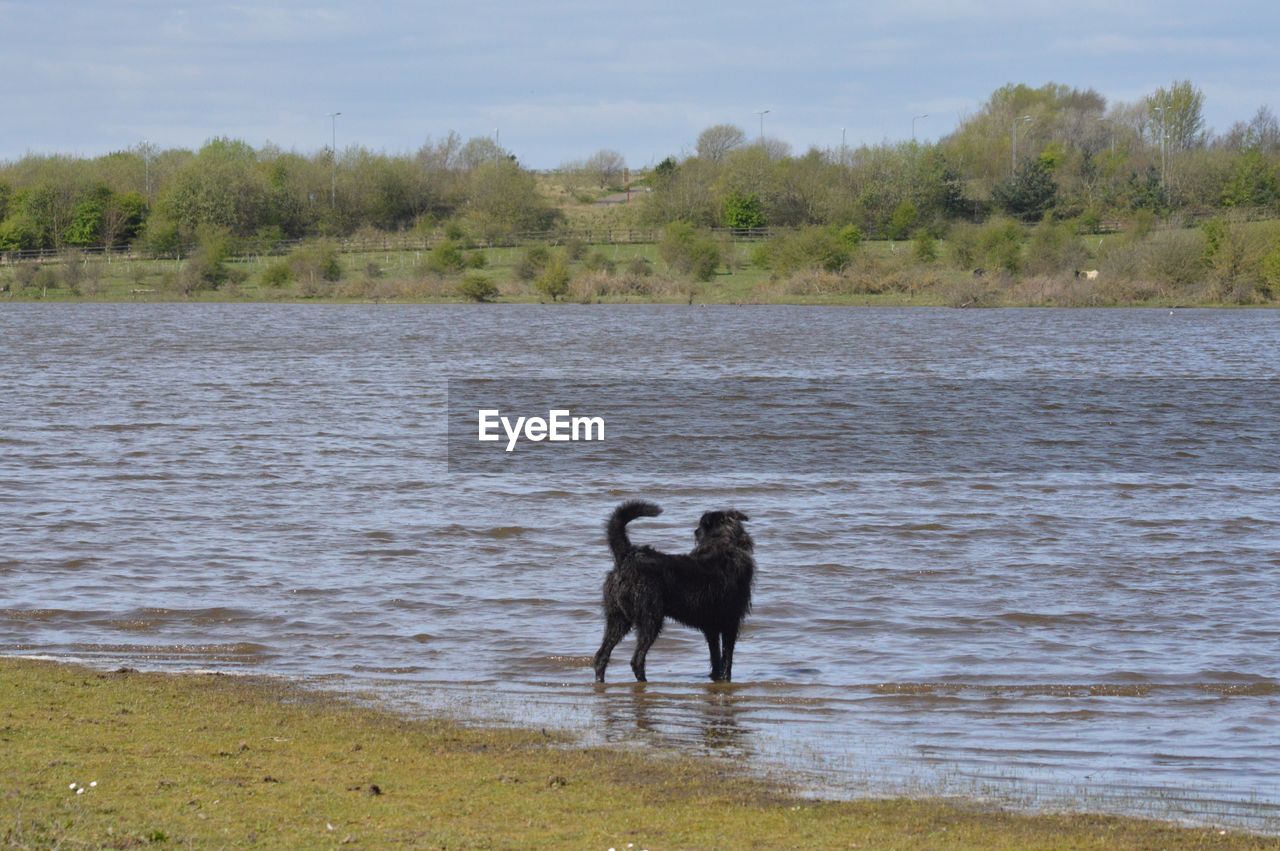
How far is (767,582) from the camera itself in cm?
1549

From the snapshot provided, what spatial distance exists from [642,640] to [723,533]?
104 centimetres

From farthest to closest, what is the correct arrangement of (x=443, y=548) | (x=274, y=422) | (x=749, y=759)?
(x=274, y=422) < (x=443, y=548) < (x=749, y=759)

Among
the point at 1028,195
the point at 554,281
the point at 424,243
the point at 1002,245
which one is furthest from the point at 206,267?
the point at 1028,195

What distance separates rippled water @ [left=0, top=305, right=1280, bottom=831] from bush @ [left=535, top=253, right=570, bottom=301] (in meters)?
52.5

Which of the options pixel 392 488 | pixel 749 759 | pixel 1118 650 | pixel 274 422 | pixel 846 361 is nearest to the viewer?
pixel 749 759

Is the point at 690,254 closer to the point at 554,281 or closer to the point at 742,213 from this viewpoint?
the point at 554,281

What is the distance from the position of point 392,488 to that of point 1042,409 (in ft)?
65.0

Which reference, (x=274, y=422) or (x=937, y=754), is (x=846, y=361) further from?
(x=937, y=754)

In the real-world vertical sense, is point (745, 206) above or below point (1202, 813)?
above

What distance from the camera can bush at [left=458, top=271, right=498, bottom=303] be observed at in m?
90.6

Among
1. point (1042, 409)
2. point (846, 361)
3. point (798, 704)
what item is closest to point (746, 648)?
point (798, 704)

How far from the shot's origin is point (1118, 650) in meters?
12.7

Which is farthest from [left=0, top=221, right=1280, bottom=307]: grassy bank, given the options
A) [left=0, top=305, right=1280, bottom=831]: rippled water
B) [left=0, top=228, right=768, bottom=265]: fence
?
[left=0, top=305, right=1280, bottom=831]: rippled water

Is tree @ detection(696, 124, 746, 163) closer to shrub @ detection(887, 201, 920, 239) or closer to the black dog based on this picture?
shrub @ detection(887, 201, 920, 239)
